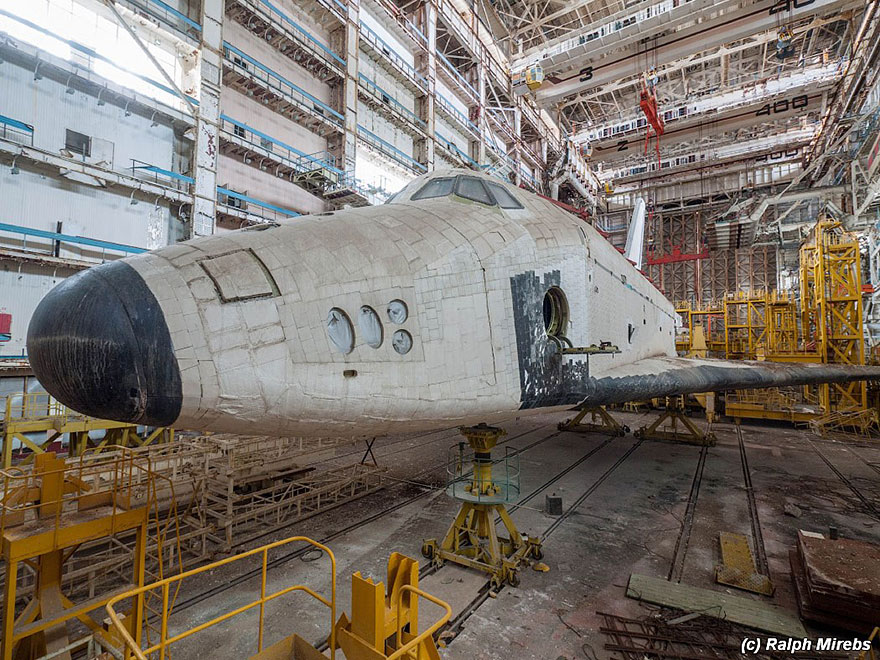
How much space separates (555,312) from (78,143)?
14147 mm

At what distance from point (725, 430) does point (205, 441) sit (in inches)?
668

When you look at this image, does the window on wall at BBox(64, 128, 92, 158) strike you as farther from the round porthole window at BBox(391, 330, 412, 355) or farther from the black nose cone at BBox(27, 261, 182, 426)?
the round porthole window at BBox(391, 330, 412, 355)

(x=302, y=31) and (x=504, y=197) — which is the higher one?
(x=302, y=31)

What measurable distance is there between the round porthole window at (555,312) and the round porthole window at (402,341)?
1.94 metres

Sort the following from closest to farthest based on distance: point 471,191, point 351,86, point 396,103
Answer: point 471,191
point 351,86
point 396,103

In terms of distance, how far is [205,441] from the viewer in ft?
27.1

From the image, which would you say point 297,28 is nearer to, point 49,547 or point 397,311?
point 397,311

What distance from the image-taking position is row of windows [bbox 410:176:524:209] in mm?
4691

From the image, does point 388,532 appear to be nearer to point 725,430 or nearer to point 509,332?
point 509,332

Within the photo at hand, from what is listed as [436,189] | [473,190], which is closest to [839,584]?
[473,190]

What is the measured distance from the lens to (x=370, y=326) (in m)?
2.80

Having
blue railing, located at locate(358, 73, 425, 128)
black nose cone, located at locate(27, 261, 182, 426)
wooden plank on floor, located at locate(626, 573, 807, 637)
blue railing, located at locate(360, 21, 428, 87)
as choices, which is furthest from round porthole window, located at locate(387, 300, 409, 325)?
Answer: blue railing, located at locate(360, 21, 428, 87)

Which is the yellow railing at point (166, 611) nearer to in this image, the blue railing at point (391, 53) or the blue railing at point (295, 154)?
the blue railing at point (295, 154)

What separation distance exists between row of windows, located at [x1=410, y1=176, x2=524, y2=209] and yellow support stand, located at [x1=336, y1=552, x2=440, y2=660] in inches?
140
